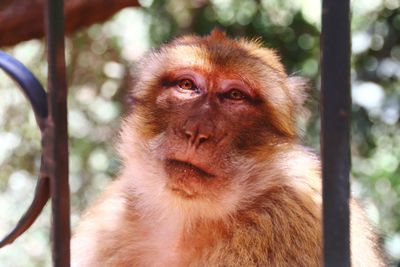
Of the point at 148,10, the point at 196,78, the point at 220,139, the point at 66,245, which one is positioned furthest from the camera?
the point at 148,10

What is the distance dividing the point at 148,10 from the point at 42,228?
5.16ft

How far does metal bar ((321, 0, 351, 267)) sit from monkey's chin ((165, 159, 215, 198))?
78cm

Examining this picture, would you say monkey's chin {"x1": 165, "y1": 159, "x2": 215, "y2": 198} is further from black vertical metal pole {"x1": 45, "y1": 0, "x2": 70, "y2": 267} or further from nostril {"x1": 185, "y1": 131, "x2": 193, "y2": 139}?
black vertical metal pole {"x1": 45, "y1": 0, "x2": 70, "y2": 267}

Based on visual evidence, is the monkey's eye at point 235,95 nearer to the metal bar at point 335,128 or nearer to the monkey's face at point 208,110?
the monkey's face at point 208,110

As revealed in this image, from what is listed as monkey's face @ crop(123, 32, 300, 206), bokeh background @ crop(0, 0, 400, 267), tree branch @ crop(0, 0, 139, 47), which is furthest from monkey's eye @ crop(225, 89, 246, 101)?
tree branch @ crop(0, 0, 139, 47)

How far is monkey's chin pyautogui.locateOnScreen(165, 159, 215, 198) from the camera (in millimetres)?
1910

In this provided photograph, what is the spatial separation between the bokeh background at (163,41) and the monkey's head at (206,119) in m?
1.11

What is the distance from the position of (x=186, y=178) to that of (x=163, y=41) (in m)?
2.32

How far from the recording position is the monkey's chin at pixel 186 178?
1.91 m

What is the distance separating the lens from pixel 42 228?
16.3 ft

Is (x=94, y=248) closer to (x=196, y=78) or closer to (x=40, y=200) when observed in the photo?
(x=196, y=78)

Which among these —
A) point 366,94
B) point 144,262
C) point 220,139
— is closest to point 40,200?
point 220,139

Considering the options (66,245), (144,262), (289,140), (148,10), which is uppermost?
(148,10)

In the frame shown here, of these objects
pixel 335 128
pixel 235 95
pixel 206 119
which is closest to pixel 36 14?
pixel 235 95
